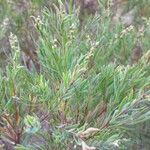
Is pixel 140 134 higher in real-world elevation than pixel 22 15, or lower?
lower

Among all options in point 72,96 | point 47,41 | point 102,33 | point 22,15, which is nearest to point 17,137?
point 72,96

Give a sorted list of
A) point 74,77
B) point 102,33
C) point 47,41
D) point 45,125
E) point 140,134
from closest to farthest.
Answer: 1. point 74,77
2. point 47,41
3. point 45,125
4. point 102,33
5. point 140,134

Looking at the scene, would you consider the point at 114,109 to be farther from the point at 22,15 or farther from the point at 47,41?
the point at 22,15

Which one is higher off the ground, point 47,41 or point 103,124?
point 47,41

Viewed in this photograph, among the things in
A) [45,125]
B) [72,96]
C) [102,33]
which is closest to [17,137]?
[45,125]

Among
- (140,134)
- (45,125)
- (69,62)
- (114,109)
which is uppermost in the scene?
(69,62)

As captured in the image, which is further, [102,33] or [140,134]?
[140,134]

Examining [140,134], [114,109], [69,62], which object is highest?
[69,62]

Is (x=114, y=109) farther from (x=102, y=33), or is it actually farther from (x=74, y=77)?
(x=102, y=33)

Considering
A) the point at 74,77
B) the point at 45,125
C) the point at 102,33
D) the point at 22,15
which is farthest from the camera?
the point at 22,15
